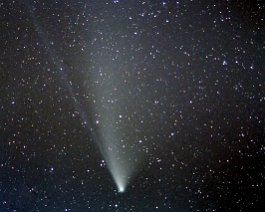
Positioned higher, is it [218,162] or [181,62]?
[181,62]

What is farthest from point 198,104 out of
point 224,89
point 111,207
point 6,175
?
point 6,175

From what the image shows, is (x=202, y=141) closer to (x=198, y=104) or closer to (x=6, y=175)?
(x=198, y=104)

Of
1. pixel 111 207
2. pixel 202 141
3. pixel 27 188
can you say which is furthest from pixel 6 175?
pixel 202 141

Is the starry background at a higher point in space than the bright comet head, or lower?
higher

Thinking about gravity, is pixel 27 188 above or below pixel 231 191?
above

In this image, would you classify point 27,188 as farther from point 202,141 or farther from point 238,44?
point 238,44

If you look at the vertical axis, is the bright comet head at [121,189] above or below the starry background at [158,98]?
below
